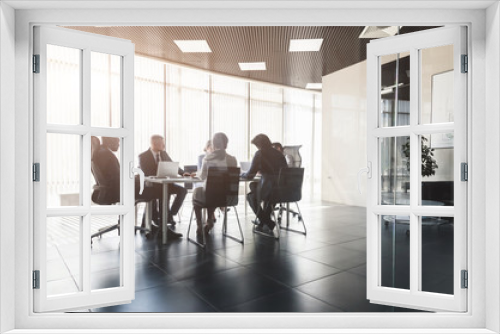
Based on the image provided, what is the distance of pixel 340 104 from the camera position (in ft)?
22.1

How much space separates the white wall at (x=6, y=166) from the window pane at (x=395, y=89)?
2.37m

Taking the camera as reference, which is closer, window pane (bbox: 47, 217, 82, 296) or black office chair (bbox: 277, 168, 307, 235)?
window pane (bbox: 47, 217, 82, 296)

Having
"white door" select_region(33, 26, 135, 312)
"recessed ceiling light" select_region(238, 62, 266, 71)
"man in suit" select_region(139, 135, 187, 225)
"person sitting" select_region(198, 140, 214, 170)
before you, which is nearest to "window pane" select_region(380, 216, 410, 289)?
"white door" select_region(33, 26, 135, 312)

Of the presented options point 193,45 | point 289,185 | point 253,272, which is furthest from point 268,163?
point 193,45

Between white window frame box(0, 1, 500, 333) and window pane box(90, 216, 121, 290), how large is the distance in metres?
0.68

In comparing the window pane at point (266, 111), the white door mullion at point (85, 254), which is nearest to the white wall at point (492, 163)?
the white door mullion at point (85, 254)

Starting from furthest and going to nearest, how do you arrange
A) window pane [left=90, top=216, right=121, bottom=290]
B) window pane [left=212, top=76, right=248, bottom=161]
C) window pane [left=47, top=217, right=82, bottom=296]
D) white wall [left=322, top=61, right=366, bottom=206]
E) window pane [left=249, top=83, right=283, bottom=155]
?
window pane [left=249, top=83, right=283, bottom=155] → window pane [left=212, top=76, right=248, bottom=161] → white wall [left=322, top=61, right=366, bottom=206] → window pane [left=90, top=216, right=121, bottom=290] → window pane [left=47, top=217, right=82, bottom=296]

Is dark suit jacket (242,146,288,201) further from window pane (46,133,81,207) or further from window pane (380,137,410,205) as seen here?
window pane (46,133,81,207)

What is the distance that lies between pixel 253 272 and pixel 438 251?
1.75 m

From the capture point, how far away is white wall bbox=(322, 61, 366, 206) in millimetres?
6422

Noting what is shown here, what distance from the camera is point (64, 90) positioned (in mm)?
2201

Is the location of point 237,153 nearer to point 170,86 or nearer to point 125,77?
point 170,86

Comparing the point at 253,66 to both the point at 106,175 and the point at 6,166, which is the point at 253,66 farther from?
the point at 6,166

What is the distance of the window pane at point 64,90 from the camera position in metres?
2.12
